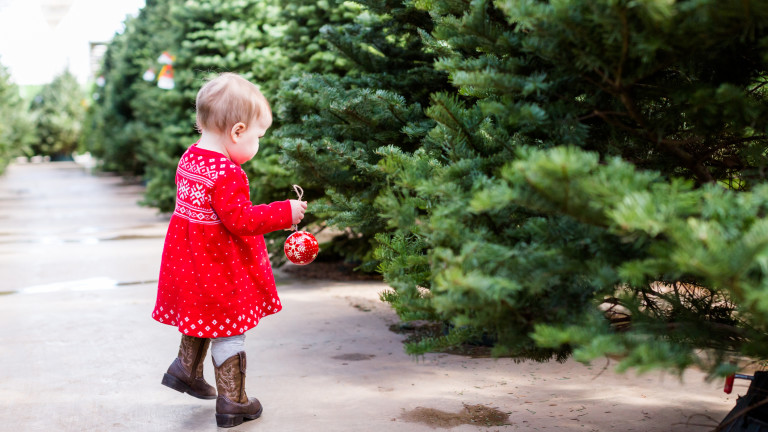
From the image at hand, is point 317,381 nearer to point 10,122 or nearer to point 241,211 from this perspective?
point 241,211

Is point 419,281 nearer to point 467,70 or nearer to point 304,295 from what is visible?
point 467,70

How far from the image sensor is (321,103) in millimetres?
4320

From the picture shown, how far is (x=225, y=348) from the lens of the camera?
3434mm

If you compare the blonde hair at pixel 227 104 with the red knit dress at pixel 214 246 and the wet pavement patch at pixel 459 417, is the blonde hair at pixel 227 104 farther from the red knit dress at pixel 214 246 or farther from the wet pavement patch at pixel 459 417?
the wet pavement patch at pixel 459 417

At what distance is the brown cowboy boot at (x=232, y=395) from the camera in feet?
11.1

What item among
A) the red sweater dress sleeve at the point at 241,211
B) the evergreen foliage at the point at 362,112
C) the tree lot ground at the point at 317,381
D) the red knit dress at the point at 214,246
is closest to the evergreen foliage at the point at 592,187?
the tree lot ground at the point at 317,381

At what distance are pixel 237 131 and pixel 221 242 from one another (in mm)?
521

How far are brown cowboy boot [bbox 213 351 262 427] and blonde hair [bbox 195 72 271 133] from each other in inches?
42.4

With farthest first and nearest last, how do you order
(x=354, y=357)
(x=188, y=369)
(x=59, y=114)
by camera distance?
(x=59, y=114), (x=354, y=357), (x=188, y=369)

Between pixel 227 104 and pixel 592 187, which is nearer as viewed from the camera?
pixel 592 187

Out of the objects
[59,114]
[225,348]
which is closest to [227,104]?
[225,348]

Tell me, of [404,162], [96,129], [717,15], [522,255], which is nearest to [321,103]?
[404,162]

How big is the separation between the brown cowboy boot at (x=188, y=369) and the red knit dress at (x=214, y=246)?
0.63 feet

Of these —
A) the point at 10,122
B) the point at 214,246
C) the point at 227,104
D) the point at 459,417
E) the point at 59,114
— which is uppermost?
the point at 59,114
